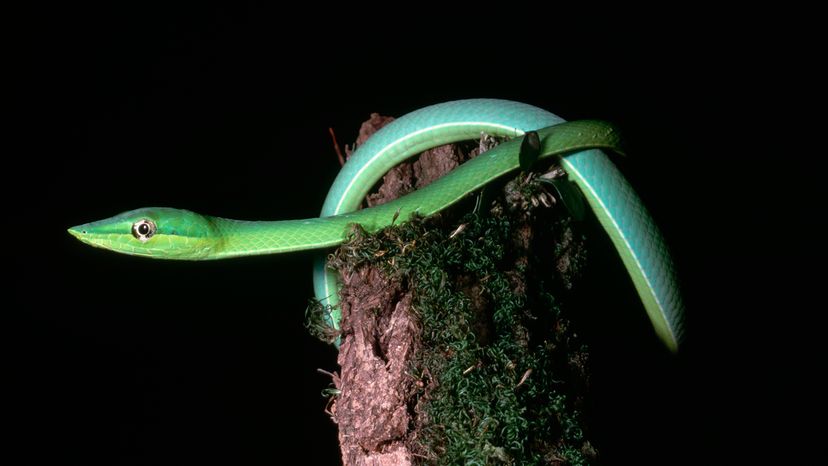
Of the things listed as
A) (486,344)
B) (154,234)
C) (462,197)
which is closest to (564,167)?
(462,197)

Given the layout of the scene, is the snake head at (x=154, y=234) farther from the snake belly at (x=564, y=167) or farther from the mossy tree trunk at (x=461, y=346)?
the mossy tree trunk at (x=461, y=346)

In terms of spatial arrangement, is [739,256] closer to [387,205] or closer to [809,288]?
[809,288]

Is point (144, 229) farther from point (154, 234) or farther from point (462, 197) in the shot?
point (462, 197)

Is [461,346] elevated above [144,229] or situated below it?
below

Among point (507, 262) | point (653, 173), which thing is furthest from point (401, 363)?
point (653, 173)

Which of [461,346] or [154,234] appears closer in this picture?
[461,346]

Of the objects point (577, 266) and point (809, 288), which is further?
point (809, 288)

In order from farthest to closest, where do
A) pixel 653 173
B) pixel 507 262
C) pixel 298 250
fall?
pixel 653 173 → pixel 298 250 → pixel 507 262
